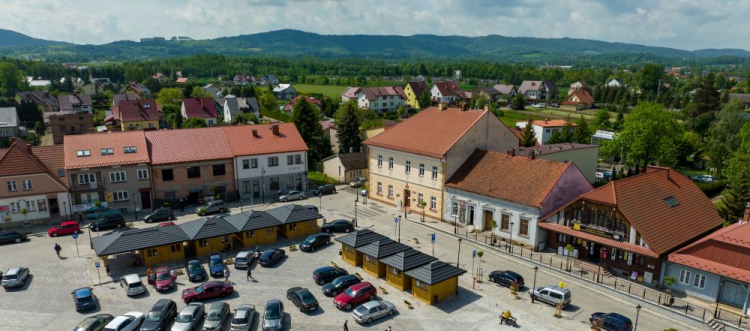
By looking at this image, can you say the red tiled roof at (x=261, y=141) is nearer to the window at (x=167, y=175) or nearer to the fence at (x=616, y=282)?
the window at (x=167, y=175)

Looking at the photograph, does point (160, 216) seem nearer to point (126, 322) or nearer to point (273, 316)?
point (126, 322)

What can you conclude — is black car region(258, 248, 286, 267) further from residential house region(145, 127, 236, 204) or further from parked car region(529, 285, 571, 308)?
parked car region(529, 285, 571, 308)

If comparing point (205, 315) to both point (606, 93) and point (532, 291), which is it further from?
point (606, 93)

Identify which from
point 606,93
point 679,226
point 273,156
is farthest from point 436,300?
point 606,93

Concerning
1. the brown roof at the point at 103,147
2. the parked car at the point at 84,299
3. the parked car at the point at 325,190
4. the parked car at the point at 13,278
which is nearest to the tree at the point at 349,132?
the parked car at the point at 325,190

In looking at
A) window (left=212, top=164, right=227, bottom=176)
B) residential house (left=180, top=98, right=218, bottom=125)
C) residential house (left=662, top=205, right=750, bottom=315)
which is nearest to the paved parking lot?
residential house (left=662, top=205, right=750, bottom=315)

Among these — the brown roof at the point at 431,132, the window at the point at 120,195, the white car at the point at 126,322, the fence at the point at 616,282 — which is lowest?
the fence at the point at 616,282

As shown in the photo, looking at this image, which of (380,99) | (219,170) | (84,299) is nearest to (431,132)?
(219,170)
